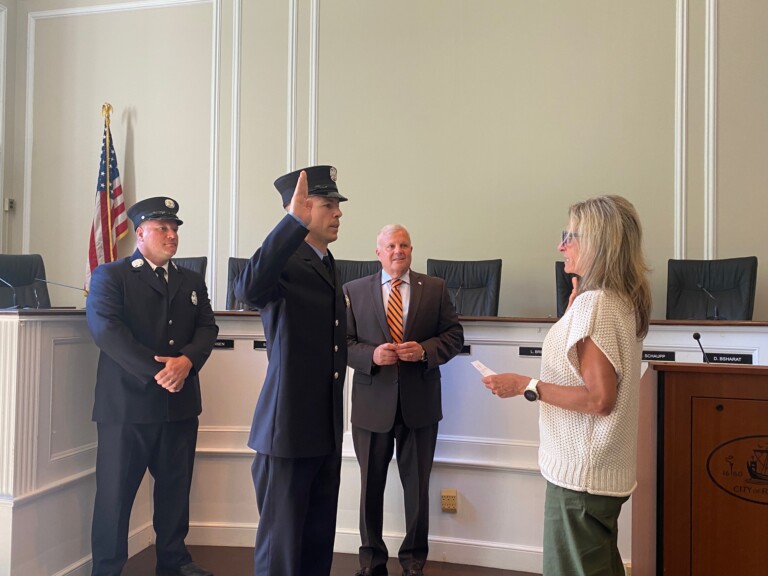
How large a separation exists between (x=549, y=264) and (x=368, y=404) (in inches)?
107

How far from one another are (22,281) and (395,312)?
2728mm

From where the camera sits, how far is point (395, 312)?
2.59 meters

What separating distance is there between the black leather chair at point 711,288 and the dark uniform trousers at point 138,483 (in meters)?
3.32

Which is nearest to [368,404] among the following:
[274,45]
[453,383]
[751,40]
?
[453,383]

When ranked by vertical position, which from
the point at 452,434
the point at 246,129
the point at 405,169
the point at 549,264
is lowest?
the point at 452,434

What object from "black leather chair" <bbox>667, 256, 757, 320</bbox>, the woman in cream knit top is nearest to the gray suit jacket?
the woman in cream knit top

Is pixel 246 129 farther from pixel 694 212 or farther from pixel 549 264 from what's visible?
pixel 694 212

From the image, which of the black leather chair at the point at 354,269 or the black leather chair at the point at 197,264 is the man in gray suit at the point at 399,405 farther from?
the black leather chair at the point at 197,264

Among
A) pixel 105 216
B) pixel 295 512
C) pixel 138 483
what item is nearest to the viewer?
pixel 295 512

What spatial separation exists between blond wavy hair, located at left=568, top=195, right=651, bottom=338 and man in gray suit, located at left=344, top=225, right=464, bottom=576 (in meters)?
1.17

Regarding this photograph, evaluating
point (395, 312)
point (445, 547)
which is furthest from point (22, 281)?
point (445, 547)

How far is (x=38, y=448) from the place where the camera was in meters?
2.27

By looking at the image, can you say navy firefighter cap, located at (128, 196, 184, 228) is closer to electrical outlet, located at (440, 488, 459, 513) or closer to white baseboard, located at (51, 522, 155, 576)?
white baseboard, located at (51, 522, 155, 576)

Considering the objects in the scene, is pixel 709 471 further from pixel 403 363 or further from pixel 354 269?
pixel 354 269
